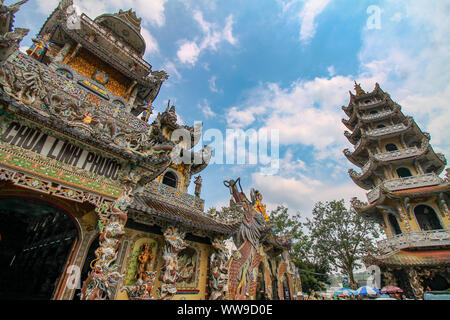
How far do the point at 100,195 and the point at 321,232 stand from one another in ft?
81.9

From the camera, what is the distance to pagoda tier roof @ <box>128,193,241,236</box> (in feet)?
24.4

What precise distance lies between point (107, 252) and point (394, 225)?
21995 millimetres

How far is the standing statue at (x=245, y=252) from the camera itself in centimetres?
1022

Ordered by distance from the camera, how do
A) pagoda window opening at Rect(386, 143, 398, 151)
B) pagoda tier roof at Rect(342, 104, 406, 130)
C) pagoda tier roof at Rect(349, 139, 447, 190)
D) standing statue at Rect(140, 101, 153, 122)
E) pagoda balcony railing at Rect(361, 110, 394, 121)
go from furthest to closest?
pagoda balcony railing at Rect(361, 110, 394, 121)
pagoda tier roof at Rect(342, 104, 406, 130)
pagoda window opening at Rect(386, 143, 398, 151)
pagoda tier roof at Rect(349, 139, 447, 190)
standing statue at Rect(140, 101, 153, 122)

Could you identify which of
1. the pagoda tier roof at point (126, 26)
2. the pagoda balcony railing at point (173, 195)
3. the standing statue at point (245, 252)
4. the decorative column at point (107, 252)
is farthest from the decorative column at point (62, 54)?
the standing statue at point (245, 252)

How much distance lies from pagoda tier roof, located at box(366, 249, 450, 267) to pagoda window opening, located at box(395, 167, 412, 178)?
7.08 metres

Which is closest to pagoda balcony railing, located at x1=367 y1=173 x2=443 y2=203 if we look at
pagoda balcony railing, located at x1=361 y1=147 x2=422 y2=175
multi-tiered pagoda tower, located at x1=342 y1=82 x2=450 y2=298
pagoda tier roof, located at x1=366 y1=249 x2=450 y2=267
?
multi-tiered pagoda tower, located at x1=342 y1=82 x2=450 y2=298

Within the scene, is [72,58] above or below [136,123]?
above

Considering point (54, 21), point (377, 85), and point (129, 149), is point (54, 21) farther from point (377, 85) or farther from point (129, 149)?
point (377, 85)

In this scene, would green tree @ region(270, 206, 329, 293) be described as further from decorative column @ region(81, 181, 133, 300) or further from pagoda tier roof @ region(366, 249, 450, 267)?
decorative column @ region(81, 181, 133, 300)
